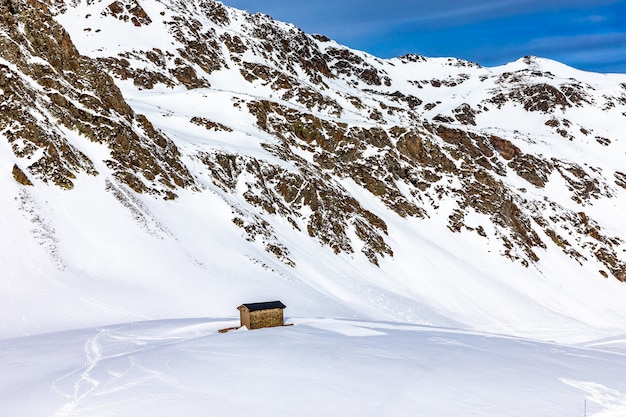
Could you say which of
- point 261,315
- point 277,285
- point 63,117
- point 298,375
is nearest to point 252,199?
point 277,285

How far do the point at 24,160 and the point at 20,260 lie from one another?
33.6 feet

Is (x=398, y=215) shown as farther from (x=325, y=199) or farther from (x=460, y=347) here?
(x=460, y=347)

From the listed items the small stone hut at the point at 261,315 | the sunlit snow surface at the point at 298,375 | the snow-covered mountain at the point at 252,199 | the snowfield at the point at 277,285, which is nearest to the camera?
the sunlit snow surface at the point at 298,375


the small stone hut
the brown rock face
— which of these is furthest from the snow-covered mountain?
the small stone hut

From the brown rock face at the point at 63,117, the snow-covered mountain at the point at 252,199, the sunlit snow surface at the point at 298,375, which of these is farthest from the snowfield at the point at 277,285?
the brown rock face at the point at 63,117

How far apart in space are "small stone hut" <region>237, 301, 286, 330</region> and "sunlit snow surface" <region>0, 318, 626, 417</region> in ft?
3.91

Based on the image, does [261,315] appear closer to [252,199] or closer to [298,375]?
[298,375]

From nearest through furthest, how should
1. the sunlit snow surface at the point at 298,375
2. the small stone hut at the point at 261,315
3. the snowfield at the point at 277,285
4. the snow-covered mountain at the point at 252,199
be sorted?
the sunlit snow surface at the point at 298,375
the snowfield at the point at 277,285
the small stone hut at the point at 261,315
the snow-covered mountain at the point at 252,199

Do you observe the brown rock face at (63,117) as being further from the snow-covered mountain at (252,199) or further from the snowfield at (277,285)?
the snowfield at (277,285)

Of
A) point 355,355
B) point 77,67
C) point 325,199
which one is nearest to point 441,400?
point 355,355

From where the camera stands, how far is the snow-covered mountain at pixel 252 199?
27.9 m

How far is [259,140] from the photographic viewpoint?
56969 millimetres

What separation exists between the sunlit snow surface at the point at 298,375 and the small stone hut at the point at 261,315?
119 cm

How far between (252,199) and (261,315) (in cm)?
2509
